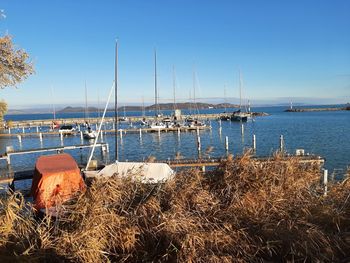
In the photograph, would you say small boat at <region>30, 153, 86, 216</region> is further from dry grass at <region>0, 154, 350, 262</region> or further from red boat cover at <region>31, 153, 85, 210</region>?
dry grass at <region>0, 154, 350, 262</region>

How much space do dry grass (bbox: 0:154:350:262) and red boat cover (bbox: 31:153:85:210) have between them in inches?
26.1

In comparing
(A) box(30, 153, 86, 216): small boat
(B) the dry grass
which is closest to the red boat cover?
(A) box(30, 153, 86, 216): small boat

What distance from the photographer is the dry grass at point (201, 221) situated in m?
5.31

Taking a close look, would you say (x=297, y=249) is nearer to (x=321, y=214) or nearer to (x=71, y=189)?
(x=321, y=214)

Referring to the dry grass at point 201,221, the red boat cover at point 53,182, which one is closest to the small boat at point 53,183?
the red boat cover at point 53,182

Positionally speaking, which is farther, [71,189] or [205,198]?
[71,189]

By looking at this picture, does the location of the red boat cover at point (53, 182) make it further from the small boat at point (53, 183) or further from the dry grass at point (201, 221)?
the dry grass at point (201, 221)

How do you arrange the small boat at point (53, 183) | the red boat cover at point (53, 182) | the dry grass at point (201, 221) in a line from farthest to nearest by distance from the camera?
the red boat cover at point (53, 182) < the small boat at point (53, 183) < the dry grass at point (201, 221)

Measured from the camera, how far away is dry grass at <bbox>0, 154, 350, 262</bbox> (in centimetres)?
531

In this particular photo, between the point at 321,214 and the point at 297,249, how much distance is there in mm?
1214

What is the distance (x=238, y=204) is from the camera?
21.1ft

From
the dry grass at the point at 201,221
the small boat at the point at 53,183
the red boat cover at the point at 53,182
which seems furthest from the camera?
the red boat cover at the point at 53,182

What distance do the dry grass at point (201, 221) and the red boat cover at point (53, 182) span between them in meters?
0.66

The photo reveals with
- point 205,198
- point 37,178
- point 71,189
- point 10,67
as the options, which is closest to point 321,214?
point 205,198
